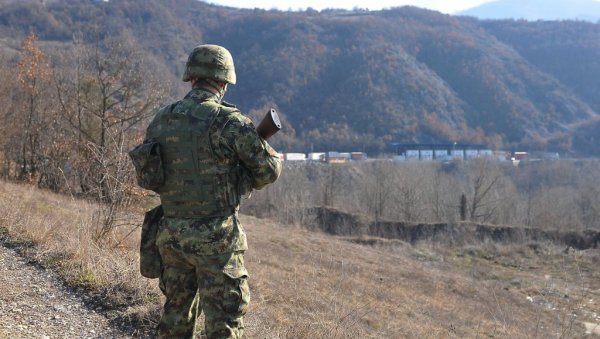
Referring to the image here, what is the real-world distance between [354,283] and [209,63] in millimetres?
11510

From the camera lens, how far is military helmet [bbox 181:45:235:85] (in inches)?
125

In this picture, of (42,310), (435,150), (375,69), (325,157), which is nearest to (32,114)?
(42,310)

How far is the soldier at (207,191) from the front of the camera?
3023 millimetres

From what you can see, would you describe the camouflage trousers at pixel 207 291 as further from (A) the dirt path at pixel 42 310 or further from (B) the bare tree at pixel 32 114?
(B) the bare tree at pixel 32 114

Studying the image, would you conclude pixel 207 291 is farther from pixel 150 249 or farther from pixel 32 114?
pixel 32 114

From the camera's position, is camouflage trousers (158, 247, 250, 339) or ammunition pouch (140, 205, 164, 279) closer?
camouflage trousers (158, 247, 250, 339)

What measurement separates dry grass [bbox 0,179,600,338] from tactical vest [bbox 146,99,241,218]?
1770 mm

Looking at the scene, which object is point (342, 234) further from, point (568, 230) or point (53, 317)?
point (53, 317)

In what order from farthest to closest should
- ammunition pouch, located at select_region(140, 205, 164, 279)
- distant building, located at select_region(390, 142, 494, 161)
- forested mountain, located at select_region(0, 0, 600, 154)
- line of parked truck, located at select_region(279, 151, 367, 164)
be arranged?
forested mountain, located at select_region(0, 0, 600, 154), distant building, located at select_region(390, 142, 494, 161), line of parked truck, located at select_region(279, 151, 367, 164), ammunition pouch, located at select_region(140, 205, 164, 279)

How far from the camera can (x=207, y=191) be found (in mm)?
3084

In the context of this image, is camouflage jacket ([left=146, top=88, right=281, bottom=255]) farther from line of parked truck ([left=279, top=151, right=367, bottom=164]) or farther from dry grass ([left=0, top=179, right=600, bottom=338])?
line of parked truck ([left=279, top=151, right=367, bottom=164])

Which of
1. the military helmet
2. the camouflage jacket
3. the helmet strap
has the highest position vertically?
the military helmet

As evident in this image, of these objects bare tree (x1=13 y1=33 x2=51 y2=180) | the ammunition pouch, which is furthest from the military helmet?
bare tree (x1=13 y1=33 x2=51 y2=180)

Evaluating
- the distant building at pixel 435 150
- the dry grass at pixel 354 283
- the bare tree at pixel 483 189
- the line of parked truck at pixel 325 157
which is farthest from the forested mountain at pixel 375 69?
the dry grass at pixel 354 283
